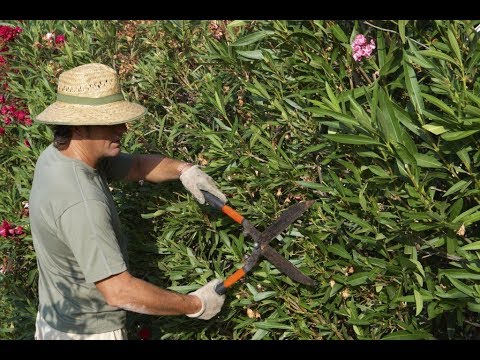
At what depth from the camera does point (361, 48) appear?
3.67 meters

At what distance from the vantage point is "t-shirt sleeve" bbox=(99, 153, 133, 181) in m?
4.73

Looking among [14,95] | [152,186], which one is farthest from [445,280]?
[14,95]

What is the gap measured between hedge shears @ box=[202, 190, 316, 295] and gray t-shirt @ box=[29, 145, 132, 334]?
55cm

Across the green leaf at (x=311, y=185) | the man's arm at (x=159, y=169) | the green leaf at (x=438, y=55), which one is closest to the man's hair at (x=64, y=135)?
the man's arm at (x=159, y=169)

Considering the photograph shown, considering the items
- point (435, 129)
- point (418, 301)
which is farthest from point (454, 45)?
point (418, 301)

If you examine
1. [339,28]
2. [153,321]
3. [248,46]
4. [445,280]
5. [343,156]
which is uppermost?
[339,28]

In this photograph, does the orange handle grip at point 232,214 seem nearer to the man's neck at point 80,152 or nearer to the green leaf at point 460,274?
the man's neck at point 80,152

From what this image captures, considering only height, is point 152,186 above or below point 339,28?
below

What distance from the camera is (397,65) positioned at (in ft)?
12.0

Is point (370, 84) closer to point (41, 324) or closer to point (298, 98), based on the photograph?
point (298, 98)

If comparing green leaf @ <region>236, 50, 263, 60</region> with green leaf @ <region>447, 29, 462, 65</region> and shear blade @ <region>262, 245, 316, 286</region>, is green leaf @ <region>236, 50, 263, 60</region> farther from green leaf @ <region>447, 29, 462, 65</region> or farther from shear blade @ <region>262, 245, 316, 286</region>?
green leaf @ <region>447, 29, 462, 65</region>

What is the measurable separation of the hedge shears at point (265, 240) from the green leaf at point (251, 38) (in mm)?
843

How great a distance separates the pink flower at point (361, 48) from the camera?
3.66 meters

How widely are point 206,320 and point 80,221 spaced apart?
1.19 meters
